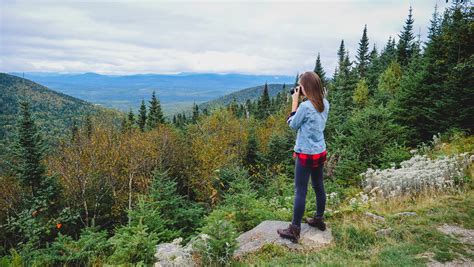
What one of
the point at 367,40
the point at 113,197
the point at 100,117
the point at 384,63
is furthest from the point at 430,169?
the point at 367,40

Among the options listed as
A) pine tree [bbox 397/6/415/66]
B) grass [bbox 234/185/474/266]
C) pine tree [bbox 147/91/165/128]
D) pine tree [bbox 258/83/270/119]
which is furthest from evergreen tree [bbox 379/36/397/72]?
grass [bbox 234/185/474/266]

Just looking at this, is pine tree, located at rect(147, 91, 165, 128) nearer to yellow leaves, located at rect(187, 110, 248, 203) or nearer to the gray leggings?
yellow leaves, located at rect(187, 110, 248, 203)

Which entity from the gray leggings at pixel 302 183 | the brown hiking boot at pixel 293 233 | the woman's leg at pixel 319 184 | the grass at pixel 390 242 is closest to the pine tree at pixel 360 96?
the grass at pixel 390 242

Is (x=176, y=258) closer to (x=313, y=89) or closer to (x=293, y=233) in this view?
(x=293, y=233)

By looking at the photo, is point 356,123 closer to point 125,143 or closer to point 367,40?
point 125,143

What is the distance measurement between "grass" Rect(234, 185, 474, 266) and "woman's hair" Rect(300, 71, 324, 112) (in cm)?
204

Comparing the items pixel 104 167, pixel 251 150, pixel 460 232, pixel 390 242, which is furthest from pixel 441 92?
pixel 104 167

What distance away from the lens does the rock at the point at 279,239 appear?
4523 mm

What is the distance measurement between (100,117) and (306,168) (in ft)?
103

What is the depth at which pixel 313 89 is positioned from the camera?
412cm

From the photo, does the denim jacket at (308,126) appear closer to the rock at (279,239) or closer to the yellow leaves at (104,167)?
the rock at (279,239)

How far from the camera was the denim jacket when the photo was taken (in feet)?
13.5

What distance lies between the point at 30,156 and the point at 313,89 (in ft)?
76.0

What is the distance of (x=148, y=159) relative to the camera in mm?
25781
